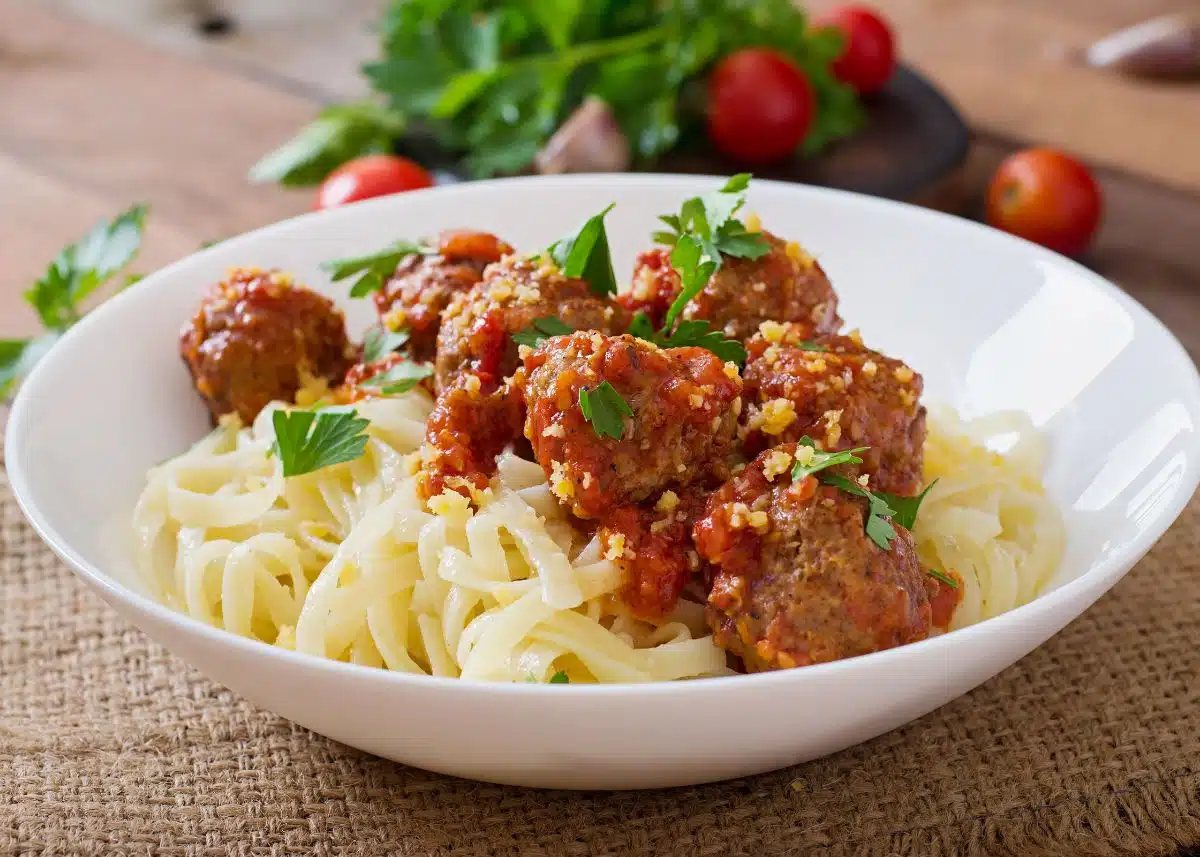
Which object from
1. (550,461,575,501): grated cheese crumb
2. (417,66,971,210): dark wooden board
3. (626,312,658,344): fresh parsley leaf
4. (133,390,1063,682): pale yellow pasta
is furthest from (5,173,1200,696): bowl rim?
(417,66,971,210): dark wooden board

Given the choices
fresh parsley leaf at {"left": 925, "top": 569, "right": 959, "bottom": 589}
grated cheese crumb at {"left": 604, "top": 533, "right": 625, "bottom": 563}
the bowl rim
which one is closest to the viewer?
the bowl rim

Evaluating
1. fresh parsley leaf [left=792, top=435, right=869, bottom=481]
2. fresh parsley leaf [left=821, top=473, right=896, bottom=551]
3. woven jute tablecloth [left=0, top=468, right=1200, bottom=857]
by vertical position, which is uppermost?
fresh parsley leaf [left=792, top=435, right=869, bottom=481]

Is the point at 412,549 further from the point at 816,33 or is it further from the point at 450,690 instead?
the point at 816,33

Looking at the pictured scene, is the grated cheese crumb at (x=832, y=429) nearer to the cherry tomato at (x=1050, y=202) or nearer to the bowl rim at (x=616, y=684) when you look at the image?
the bowl rim at (x=616, y=684)

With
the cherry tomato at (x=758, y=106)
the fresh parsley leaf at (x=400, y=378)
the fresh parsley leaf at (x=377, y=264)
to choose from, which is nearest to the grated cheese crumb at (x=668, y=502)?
the fresh parsley leaf at (x=400, y=378)

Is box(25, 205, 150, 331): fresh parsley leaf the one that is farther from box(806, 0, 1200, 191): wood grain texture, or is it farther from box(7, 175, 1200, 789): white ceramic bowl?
box(806, 0, 1200, 191): wood grain texture

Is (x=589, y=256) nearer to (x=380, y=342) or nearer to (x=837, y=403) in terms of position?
(x=380, y=342)

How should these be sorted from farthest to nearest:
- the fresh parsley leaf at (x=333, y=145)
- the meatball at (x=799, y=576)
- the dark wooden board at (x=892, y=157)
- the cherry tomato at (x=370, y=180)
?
the fresh parsley leaf at (x=333, y=145) < the dark wooden board at (x=892, y=157) < the cherry tomato at (x=370, y=180) < the meatball at (x=799, y=576)
